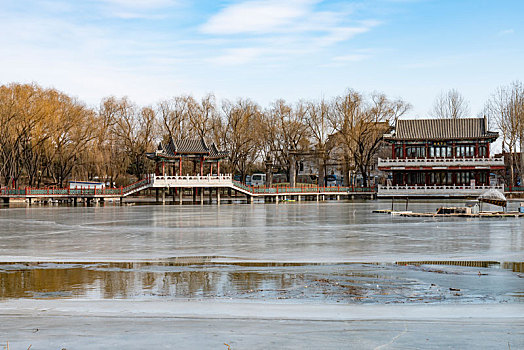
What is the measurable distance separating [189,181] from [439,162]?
32.4 metres

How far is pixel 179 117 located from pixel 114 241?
62.5 meters

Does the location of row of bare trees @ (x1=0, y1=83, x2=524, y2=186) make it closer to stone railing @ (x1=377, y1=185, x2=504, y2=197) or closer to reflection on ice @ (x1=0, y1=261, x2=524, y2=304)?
stone railing @ (x1=377, y1=185, x2=504, y2=197)

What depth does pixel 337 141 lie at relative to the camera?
80188mm

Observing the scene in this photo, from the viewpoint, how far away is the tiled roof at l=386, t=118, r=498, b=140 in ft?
248

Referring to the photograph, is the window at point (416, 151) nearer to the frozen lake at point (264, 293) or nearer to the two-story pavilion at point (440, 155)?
the two-story pavilion at point (440, 155)

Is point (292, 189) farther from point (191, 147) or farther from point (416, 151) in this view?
point (416, 151)

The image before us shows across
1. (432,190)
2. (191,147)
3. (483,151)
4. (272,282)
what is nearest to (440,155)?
(483,151)

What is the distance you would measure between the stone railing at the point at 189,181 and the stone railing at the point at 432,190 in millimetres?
21280

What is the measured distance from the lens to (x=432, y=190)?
73.6 m

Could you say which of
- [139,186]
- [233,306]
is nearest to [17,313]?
[233,306]

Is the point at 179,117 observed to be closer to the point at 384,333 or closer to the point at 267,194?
the point at 267,194

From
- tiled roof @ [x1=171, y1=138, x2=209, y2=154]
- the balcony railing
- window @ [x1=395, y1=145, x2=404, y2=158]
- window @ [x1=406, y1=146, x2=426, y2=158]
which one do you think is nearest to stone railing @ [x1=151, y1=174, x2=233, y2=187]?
tiled roof @ [x1=171, y1=138, x2=209, y2=154]

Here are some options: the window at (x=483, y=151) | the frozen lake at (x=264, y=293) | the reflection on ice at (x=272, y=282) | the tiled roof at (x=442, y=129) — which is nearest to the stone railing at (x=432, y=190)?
the window at (x=483, y=151)

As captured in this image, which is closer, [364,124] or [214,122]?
[364,124]
